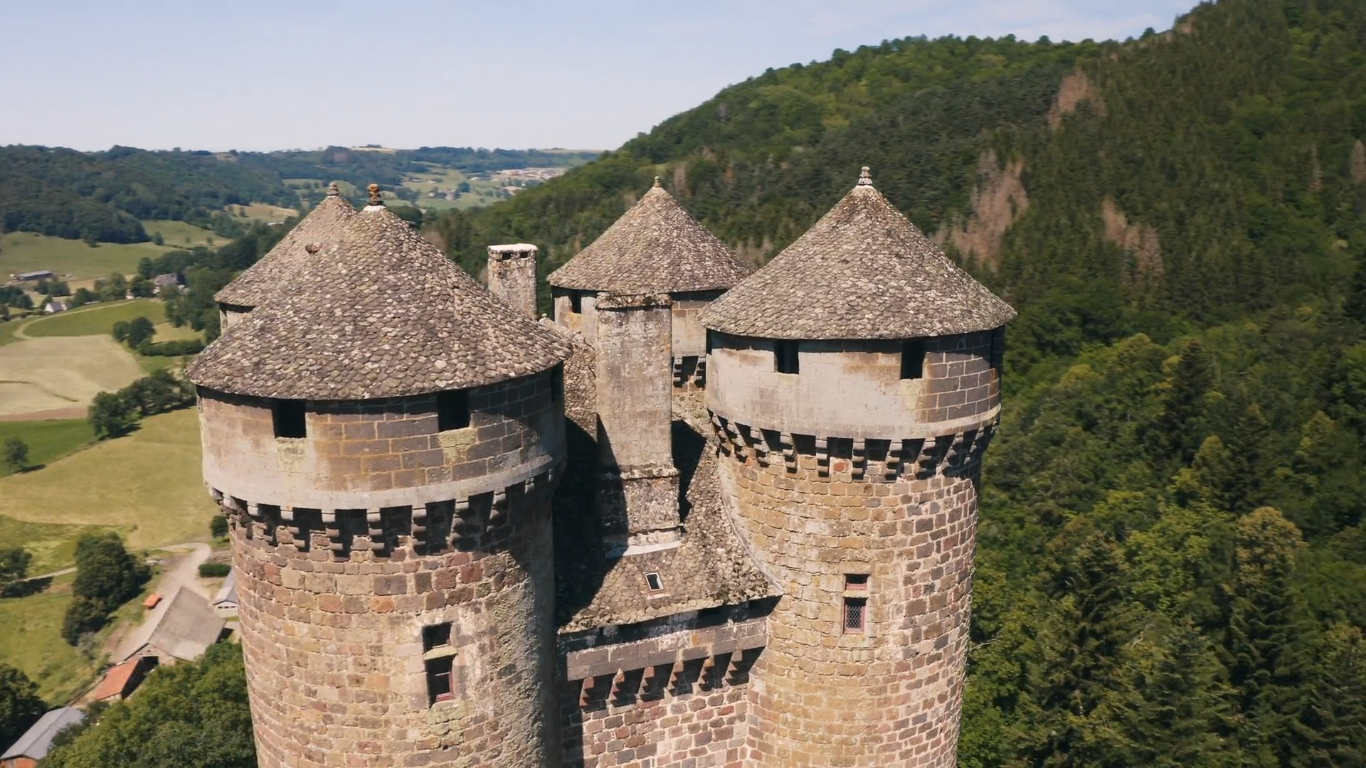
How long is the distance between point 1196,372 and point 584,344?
57.3 meters

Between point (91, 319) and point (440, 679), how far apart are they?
183 m

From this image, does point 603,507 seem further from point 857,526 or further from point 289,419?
point 289,419

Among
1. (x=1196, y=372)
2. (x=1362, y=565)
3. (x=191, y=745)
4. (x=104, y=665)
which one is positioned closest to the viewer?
(x=191, y=745)

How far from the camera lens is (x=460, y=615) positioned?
1539 cm

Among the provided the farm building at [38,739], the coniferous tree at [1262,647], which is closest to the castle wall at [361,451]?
the coniferous tree at [1262,647]

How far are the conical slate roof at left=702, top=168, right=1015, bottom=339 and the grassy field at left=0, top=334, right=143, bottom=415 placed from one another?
462 feet

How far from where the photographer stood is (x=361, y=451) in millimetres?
14094

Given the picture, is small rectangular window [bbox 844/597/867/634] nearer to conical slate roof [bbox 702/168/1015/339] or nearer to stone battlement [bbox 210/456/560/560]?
conical slate roof [bbox 702/168/1015/339]

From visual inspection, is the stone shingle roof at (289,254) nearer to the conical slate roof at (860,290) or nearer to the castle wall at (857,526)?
the conical slate roof at (860,290)

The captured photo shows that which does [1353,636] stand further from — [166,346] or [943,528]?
[166,346]

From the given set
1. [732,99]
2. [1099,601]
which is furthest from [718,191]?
[1099,601]

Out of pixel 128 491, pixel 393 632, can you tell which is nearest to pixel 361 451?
pixel 393 632

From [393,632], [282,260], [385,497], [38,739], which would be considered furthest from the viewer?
[38,739]

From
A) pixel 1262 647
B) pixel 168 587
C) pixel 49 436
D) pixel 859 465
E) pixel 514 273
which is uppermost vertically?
pixel 514 273
